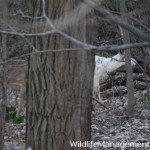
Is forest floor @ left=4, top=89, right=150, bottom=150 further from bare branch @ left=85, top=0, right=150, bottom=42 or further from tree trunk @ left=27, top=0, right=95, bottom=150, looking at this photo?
bare branch @ left=85, top=0, right=150, bottom=42

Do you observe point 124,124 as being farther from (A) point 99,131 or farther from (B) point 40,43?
(B) point 40,43

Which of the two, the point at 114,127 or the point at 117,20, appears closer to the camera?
the point at 117,20

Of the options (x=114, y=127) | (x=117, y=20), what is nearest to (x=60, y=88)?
(x=117, y=20)

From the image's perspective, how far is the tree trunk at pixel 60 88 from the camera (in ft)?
14.8

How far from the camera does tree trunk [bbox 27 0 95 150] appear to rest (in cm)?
452

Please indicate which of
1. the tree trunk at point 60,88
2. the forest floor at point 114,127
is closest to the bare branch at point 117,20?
the tree trunk at point 60,88

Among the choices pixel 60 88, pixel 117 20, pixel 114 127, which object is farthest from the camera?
pixel 114 127

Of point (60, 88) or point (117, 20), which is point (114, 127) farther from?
point (117, 20)

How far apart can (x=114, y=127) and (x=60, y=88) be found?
395 centimetres

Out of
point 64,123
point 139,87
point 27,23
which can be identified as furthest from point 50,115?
point 139,87

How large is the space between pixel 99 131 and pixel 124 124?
88 cm

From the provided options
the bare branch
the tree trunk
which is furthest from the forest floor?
the bare branch

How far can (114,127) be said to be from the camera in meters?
8.34

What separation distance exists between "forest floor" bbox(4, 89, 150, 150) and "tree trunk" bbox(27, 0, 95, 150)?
1734 mm
